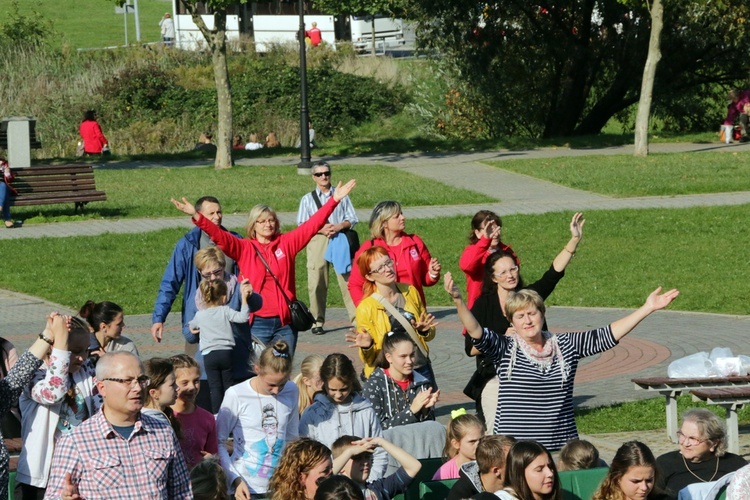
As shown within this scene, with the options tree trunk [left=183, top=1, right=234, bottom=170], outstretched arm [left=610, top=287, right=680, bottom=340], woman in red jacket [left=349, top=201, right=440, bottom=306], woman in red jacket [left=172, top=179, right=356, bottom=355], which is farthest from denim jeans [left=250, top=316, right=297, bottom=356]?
tree trunk [left=183, top=1, right=234, bottom=170]

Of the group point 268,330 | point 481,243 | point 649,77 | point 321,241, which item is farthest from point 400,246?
point 649,77

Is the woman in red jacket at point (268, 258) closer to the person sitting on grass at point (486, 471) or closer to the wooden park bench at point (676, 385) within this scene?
the wooden park bench at point (676, 385)

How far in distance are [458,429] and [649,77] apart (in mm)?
24180

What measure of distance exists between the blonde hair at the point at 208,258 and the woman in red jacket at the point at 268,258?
0.37 metres

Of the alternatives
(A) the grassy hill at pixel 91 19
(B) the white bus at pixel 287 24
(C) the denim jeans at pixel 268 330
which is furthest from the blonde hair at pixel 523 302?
(A) the grassy hill at pixel 91 19

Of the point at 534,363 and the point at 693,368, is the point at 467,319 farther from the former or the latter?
the point at 693,368

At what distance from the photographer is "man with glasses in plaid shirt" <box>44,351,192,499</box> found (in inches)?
230

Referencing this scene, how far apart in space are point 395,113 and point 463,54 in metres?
7.11

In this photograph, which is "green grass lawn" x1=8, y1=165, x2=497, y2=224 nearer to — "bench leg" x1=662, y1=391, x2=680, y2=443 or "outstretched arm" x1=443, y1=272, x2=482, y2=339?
"bench leg" x1=662, y1=391, x2=680, y2=443

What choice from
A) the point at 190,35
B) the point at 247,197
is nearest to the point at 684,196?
the point at 247,197

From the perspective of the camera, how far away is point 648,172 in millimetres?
28234

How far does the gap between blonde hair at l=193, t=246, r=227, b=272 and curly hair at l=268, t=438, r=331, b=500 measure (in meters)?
3.40

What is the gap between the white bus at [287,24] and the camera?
5731 cm

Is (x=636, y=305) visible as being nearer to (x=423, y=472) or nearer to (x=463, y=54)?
(x=423, y=472)
